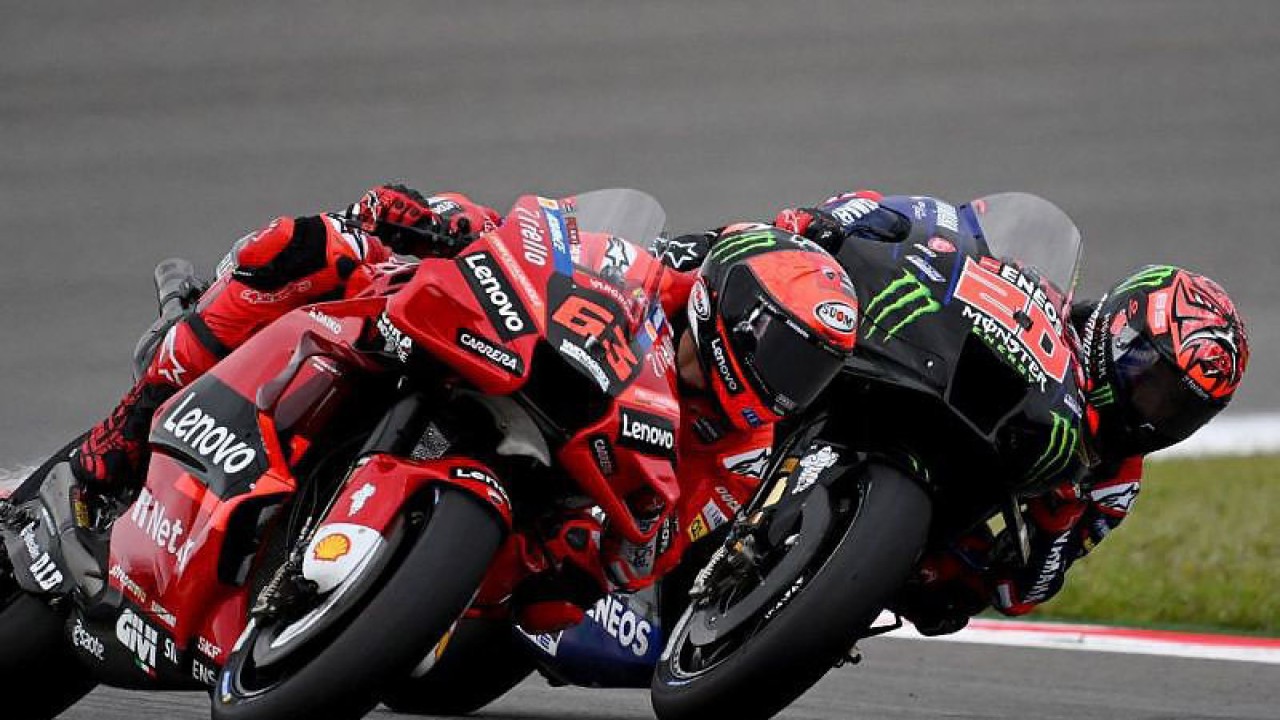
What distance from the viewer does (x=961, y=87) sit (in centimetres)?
1181

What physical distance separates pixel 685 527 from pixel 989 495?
0.71 metres

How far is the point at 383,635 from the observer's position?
3328 mm

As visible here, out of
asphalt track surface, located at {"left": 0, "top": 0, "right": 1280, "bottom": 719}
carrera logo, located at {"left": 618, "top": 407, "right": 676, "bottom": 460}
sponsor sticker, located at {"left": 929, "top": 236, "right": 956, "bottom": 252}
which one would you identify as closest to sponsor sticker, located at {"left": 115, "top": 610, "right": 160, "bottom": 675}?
carrera logo, located at {"left": 618, "top": 407, "right": 676, "bottom": 460}

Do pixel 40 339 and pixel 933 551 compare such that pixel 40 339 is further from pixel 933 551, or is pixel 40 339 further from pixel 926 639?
pixel 933 551

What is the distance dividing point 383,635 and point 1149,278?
2390 mm

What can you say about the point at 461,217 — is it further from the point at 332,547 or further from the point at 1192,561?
the point at 1192,561

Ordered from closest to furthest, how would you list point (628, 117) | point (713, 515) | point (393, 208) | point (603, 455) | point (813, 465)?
point (603, 455), point (393, 208), point (813, 465), point (713, 515), point (628, 117)

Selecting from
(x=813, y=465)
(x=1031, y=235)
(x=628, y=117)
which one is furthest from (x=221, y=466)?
(x=628, y=117)

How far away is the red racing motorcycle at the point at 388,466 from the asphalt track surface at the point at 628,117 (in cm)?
575

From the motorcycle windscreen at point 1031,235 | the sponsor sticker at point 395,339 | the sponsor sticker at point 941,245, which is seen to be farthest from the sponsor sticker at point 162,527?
the motorcycle windscreen at point 1031,235

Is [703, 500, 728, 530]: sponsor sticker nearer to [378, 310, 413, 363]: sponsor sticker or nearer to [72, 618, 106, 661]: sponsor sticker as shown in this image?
[378, 310, 413, 363]: sponsor sticker

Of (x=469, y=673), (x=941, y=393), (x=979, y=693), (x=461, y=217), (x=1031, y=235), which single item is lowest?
(x=979, y=693)

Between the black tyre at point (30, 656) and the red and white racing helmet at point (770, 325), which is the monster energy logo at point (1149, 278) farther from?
the black tyre at point (30, 656)

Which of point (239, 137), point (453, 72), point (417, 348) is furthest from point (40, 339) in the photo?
point (417, 348)
